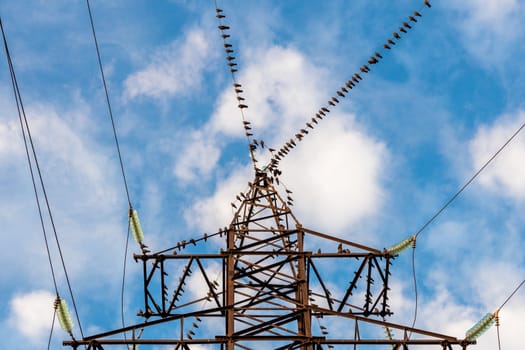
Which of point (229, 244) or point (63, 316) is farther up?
point (229, 244)

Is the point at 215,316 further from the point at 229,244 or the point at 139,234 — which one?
the point at 139,234

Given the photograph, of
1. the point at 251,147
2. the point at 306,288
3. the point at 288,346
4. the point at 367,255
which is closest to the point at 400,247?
the point at 367,255

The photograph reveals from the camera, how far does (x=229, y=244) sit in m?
24.4

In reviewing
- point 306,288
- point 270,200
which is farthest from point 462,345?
point 270,200

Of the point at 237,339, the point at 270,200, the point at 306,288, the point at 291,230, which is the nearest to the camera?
the point at 237,339

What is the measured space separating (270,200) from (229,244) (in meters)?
2.89

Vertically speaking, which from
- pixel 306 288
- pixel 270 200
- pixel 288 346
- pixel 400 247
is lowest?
pixel 288 346

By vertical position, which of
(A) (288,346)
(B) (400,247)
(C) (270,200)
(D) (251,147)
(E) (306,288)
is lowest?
(A) (288,346)

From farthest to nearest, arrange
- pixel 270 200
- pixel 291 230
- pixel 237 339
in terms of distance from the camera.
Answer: pixel 270 200, pixel 291 230, pixel 237 339

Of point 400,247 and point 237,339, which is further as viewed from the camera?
point 400,247

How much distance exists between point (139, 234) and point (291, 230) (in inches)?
187

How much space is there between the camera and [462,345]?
20.8 meters

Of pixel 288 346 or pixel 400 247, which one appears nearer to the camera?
pixel 288 346

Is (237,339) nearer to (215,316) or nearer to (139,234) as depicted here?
(215,316)
